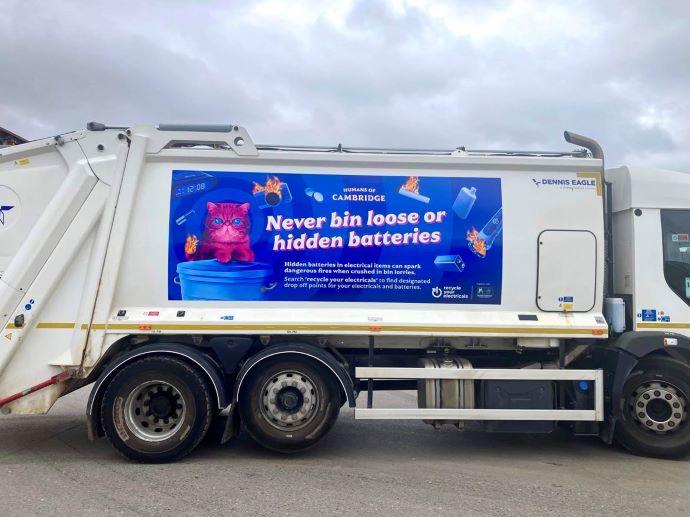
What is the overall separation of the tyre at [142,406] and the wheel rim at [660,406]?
425 centimetres

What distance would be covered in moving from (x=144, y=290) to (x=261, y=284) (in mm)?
1136

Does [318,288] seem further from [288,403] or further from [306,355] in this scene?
[288,403]

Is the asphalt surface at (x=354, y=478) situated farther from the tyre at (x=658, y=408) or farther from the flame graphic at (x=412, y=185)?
the flame graphic at (x=412, y=185)

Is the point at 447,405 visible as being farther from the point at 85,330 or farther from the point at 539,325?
the point at 85,330

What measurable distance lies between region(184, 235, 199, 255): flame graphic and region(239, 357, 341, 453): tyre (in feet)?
4.30

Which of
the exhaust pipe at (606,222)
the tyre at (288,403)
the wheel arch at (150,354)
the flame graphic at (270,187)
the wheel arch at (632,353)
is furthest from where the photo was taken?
the exhaust pipe at (606,222)

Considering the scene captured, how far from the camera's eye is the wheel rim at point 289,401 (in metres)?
5.47

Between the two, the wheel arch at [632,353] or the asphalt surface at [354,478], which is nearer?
the asphalt surface at [354,478]

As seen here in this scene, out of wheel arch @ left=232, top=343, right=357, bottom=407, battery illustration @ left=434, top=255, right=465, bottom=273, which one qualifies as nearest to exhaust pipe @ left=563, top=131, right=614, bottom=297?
battery illustration @ left=434, top=255, right=465, bottom=273

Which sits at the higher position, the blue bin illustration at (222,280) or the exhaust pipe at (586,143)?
the exhaust pipe at (586,143)

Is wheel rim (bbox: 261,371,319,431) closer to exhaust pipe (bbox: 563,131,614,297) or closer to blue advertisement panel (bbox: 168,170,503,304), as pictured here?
blue advertisement panel (bbox: 168,170,503,304)

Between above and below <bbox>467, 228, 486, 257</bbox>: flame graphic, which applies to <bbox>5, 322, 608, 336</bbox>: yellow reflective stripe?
below

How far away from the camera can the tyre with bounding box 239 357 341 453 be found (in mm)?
5449

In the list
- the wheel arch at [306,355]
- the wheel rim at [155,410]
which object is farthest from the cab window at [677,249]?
the wheel rim at [155,410]
